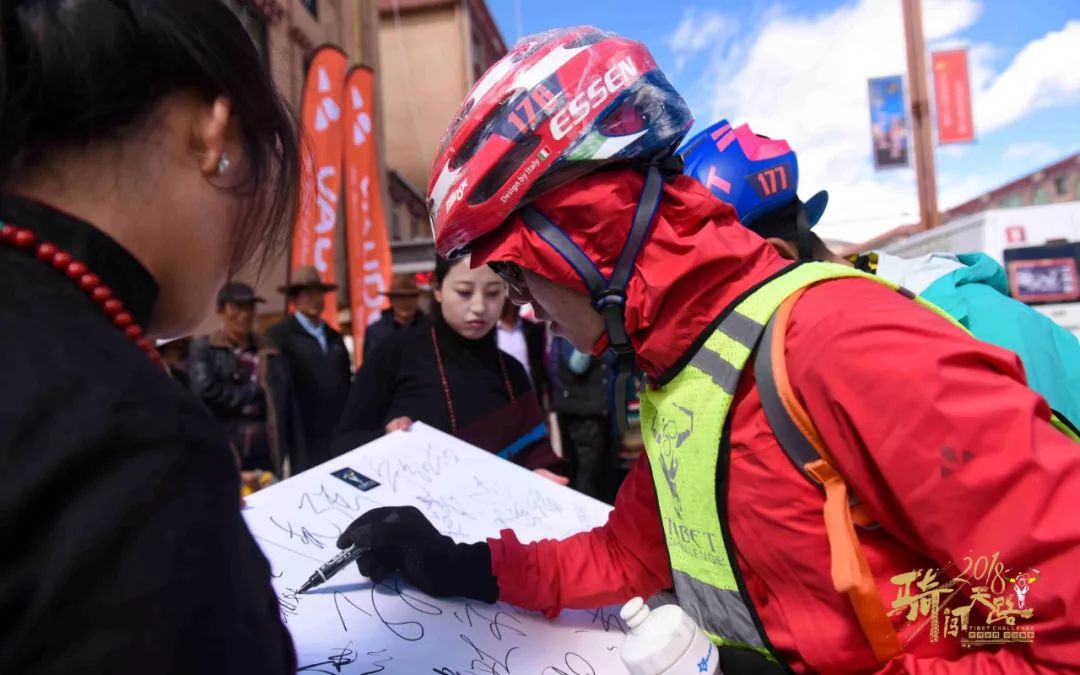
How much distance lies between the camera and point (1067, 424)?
41.3 inches

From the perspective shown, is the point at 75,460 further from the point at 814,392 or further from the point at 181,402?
the point at 814,392

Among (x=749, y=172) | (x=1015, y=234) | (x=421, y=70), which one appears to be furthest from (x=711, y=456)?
(x=421, y=70)

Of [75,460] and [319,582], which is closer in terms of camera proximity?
[75,460]

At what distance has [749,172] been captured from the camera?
88.6 inches

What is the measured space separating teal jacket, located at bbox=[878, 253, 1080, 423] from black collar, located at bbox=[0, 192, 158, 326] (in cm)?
185

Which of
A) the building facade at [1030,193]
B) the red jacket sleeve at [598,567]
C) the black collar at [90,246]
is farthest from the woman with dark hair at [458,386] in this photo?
the building facade at [1030,193]

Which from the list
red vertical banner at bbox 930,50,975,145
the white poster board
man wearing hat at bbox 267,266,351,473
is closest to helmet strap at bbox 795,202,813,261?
the white poster board

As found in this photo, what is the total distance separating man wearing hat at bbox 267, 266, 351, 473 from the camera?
541 centimetres

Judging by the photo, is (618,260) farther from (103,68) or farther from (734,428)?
(103,68)

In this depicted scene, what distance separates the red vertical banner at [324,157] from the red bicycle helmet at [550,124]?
7.08m

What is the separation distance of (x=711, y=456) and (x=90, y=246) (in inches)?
35.5

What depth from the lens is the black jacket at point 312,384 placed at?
5414 mm

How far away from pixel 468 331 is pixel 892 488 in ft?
6.75

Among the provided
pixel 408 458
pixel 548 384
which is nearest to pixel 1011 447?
pixel 408 458
